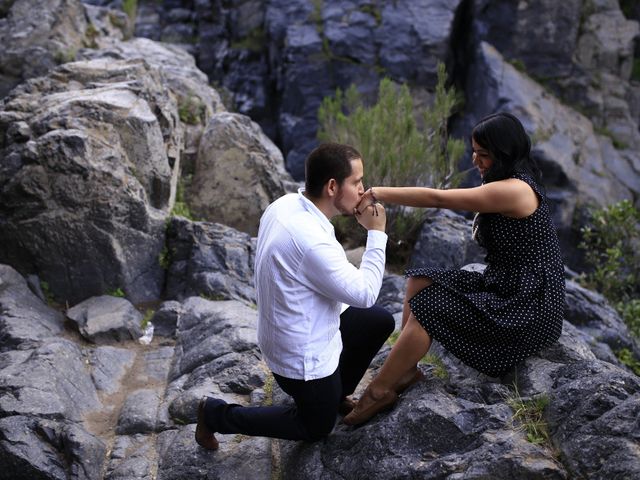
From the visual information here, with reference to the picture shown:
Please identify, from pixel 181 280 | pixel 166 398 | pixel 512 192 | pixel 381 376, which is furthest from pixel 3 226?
pixel 512 192

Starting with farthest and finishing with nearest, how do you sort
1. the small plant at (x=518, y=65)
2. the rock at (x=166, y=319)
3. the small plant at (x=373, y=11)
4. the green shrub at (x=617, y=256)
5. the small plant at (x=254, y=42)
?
the small plant at (x=254, y=42) → the small plant at (x=373, y=11) → the small plant at (x=518, y=65) → the green shrub at (x=617, y=256) → the rock at (x=166, y=319)

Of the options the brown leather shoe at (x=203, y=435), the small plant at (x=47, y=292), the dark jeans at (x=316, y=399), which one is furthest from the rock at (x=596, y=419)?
the small plant at (x=47, y=292)

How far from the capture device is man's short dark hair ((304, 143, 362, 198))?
3.13 m

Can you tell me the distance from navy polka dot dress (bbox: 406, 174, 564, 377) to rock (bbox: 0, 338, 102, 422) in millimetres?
2161

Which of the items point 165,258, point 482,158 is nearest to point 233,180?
point 165,258

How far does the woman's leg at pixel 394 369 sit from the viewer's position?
3.28 m

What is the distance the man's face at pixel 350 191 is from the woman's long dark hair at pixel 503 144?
0.58 m

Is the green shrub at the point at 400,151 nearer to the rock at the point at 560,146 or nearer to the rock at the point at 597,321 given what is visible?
the rock at the point at 597,321

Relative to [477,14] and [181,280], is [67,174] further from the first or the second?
[477,14]

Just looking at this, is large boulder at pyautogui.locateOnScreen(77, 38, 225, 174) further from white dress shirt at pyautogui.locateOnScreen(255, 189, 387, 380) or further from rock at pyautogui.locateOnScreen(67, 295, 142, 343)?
white dress shirt at pyautogui.locateOnScreen(255, 189, 387, 380)

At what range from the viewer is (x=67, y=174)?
5773 mm

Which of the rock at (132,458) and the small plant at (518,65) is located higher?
the rock at (132,458)

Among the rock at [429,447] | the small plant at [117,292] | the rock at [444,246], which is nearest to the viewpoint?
the rock at [429,447]

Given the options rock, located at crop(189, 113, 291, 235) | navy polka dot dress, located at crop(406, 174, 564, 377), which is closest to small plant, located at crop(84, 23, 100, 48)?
rock, located at crop(189, 113, 291, 235)
